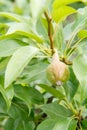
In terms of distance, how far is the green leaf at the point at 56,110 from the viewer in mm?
1245

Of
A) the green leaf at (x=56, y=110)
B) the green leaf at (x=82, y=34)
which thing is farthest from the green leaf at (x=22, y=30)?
the green leaf at (x=56, y=110)

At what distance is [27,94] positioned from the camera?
48.3 inches

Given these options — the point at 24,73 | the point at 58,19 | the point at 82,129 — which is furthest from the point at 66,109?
the point at 58,19

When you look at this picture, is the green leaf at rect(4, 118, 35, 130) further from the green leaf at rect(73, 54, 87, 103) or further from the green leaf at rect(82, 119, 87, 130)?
the green leaf at rect(73, 54, 87, 103)

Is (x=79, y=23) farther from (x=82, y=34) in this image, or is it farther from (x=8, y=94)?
(x=8, y=94)

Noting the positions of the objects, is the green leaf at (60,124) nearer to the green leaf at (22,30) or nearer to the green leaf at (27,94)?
the green leaf at (27,94)

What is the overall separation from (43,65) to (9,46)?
0.13 metres

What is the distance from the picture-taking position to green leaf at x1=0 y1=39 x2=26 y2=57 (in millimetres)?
1114

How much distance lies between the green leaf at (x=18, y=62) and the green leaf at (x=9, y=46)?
69 mm

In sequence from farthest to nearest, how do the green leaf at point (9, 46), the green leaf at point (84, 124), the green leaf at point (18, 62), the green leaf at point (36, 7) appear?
the green leaf at point (84, 124), the green leaf at point (9, 46), the green leaf at point (18, 62), the green leaf at point (36, 7)

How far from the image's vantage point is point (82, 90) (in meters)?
1.02

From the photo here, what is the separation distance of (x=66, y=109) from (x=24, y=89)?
139 millimetres

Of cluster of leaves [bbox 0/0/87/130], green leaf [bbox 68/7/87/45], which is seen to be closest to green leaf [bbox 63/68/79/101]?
cluster of leaves [bbox 0/0/87/130]

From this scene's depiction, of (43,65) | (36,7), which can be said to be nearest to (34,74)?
(43,65)
